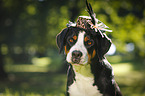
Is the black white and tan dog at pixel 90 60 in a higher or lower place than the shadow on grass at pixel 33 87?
higher

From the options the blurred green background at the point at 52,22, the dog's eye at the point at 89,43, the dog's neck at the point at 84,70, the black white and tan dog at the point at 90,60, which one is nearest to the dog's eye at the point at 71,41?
the black white and tan dog at the point at 90,60

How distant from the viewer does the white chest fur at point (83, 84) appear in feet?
6.89

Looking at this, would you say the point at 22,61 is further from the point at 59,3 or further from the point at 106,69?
the point at 106,69

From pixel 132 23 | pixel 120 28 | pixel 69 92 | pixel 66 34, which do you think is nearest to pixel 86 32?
pixel 66 34

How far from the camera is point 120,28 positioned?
32.3ft

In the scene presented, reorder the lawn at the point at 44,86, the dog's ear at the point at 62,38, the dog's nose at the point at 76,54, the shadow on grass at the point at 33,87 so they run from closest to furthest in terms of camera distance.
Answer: the dog's nose at the point at 76,54
the dog's ear at the point at 62,38
the shadow on grass at the point at 33,87
the lawn at the point at 44,86

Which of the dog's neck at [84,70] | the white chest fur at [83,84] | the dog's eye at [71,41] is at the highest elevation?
the dog's eye at [71,41]

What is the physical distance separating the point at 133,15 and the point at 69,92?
7703 mm

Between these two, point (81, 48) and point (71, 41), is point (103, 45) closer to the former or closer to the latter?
point (81, 48)

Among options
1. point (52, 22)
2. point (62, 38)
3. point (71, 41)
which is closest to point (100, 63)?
point (71, 41)

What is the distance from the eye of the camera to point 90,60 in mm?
2094

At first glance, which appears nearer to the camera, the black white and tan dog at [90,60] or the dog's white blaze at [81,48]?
the dog's white blaze at [81,48]

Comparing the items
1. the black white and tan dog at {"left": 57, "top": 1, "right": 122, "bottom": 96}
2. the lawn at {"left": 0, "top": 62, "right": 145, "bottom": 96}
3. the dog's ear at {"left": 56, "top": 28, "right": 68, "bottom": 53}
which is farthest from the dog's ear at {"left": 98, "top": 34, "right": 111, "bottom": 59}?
the lawn at {"left": 0, "top": 62, "right": 145, "bottom": 96}

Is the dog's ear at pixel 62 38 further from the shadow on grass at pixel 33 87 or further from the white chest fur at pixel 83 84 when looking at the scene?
the shadow on grass at pixel 33 87
